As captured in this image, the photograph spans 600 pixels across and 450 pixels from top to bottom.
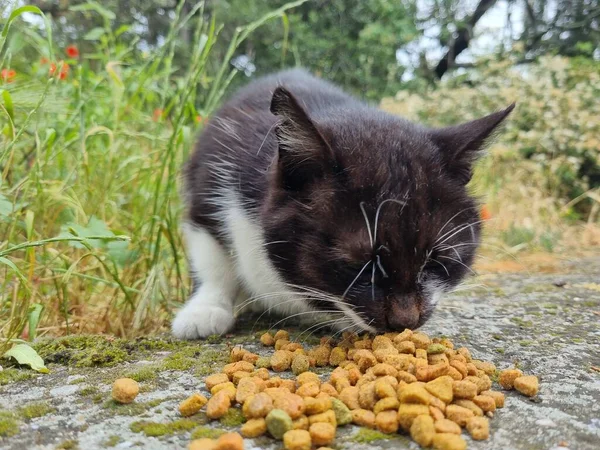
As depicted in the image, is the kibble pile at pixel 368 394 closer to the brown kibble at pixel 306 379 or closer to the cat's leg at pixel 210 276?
the brown kibble at pixel 306 379

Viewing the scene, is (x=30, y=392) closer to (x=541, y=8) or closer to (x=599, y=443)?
(x=599, y=443)

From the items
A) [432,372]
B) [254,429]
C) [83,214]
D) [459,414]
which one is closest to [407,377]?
[432,372]

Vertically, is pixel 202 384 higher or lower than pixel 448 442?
lower

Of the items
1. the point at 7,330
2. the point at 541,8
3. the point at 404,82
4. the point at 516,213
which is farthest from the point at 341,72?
the point at 7,330

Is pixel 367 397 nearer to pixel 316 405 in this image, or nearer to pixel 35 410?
pixel 316 405

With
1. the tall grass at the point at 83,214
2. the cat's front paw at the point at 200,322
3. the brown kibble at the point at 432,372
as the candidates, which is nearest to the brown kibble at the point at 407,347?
the brown kibble at the point at 432,372

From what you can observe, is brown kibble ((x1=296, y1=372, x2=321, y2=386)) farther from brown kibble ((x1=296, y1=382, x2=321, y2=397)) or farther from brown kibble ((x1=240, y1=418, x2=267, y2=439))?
brown kibble ((x1=240, y1=418, x2=267, y2=439))
